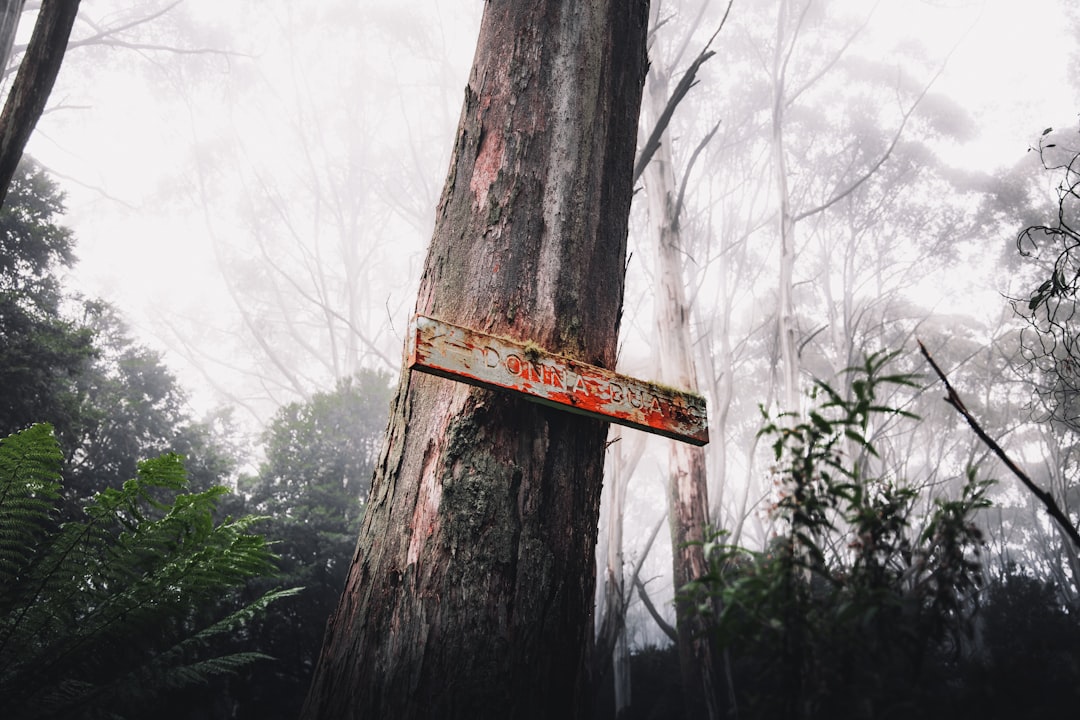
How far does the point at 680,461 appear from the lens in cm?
552

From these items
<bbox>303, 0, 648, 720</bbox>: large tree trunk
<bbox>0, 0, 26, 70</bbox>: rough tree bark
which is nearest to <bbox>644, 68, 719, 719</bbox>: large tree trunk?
<bbox>303, 0, 648, 720</bbox>: large tree trunk

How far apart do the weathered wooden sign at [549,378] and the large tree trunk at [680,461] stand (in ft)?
12.6

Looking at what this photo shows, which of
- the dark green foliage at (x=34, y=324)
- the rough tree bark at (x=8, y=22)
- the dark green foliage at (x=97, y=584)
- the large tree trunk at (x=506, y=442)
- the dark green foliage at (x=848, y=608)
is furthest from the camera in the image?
the dark green foliage at (x=34, y=324)

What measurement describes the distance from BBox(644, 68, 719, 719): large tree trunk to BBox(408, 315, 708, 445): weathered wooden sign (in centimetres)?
384

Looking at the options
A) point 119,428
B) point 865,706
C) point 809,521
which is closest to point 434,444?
point 809,521

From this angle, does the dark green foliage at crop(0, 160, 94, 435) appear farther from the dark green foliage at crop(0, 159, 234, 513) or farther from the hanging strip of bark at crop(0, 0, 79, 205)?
the hanging strip of bark at crop(0, 0, 79, 205)

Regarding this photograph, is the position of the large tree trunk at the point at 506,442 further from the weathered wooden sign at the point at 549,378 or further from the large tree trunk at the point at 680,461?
the large tree trunk at the point at 680,461

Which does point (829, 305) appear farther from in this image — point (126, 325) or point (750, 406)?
point (126, 325)

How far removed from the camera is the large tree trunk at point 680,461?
207 inches

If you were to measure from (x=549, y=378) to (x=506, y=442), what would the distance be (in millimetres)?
135

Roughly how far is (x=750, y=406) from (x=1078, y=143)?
9.97m

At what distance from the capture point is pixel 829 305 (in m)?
11.5

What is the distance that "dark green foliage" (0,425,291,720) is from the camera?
1521mm

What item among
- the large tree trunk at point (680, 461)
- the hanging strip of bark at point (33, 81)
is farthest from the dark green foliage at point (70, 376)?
the large tree trunk at point (680, 461)
